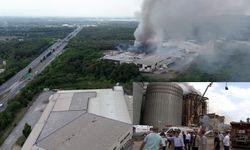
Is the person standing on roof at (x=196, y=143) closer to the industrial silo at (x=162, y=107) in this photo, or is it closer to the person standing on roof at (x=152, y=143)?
the person standing on roof at (x=152, y=143)

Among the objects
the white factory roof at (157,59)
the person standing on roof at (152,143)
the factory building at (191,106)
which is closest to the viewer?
the person standing on roof at (152,143)

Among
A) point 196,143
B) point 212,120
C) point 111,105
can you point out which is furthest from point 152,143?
point 111,105

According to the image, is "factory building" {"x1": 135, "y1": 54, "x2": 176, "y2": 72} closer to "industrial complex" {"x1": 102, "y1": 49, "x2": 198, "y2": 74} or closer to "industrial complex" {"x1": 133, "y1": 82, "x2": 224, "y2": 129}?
"industrial complex" {"x1": 102, "y1": 49, "x2": 198, "y2": 74}

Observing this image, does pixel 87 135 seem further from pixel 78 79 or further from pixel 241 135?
pixel 78 79

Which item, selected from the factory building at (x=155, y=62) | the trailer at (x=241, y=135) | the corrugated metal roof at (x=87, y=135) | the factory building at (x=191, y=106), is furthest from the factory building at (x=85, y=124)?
the factory building at (x=155, y=62)

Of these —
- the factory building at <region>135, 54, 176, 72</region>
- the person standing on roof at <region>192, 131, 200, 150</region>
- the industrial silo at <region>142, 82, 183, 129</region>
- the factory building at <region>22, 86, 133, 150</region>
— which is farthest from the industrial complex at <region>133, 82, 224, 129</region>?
the factory building at <region>135, 54, 176, 72</region>

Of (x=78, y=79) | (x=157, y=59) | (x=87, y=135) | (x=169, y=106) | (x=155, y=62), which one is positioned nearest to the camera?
(x=87, y=135)

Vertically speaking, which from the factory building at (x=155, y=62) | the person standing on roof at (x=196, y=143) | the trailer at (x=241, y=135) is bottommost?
the trailer at (x=241, y=135)
